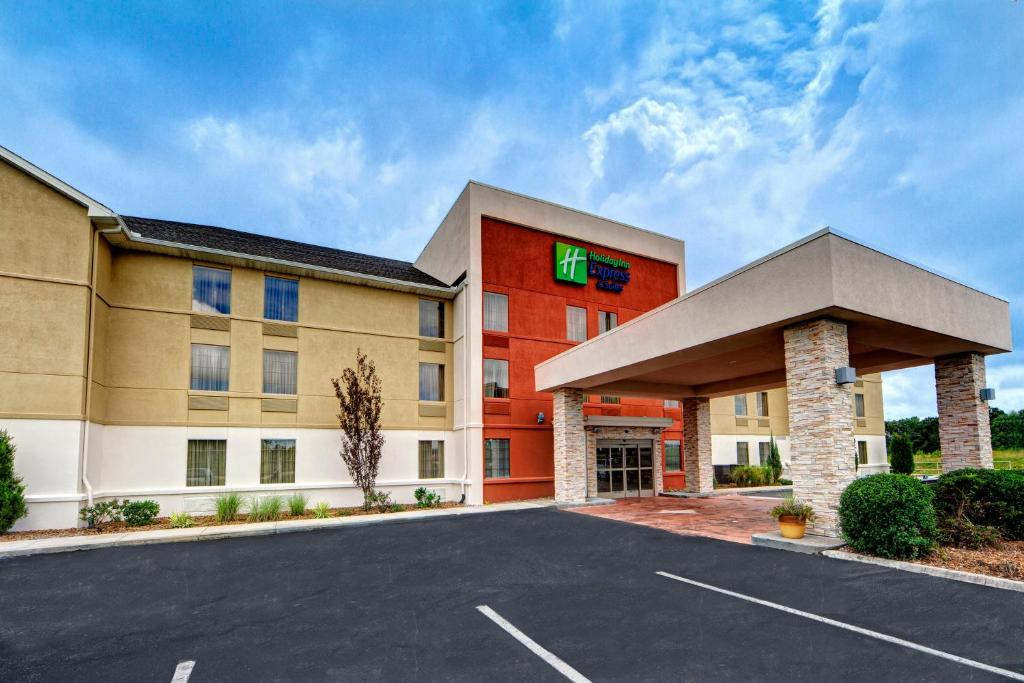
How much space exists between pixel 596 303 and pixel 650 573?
1674cm

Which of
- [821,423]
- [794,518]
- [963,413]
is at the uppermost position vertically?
[963,413]

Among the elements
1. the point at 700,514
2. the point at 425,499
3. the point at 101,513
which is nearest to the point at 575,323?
the point at 425,499

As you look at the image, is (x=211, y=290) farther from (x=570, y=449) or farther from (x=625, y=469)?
(x=625, y=469)

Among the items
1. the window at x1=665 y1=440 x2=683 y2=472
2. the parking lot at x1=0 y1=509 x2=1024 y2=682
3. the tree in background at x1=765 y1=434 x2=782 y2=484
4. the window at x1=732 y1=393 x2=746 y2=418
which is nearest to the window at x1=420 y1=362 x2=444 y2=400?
the parking lot at x1=0 y1=509 x2=1024 y2=682

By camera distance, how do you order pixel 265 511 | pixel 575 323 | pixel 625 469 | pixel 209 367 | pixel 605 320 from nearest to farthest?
pixel 265 511
pixel 209 367
pixel 625 469
pixel 575 323
pixel 605 320

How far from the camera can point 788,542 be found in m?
10.7

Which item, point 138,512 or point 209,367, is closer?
point 138,512

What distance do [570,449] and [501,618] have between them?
43.2ft

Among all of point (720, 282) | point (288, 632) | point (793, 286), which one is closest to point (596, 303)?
point (720, 282)

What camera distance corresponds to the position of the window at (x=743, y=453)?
31.6 m

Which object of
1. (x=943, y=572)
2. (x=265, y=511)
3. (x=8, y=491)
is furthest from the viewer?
(x=265, y=511)

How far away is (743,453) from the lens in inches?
1251

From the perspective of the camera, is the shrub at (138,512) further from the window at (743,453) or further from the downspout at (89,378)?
the window at (743,453)

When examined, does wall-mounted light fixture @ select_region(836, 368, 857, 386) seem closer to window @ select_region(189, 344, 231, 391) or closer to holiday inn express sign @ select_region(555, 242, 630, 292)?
holiday inn express sign @ select_region(555, 242, 630, 292)
